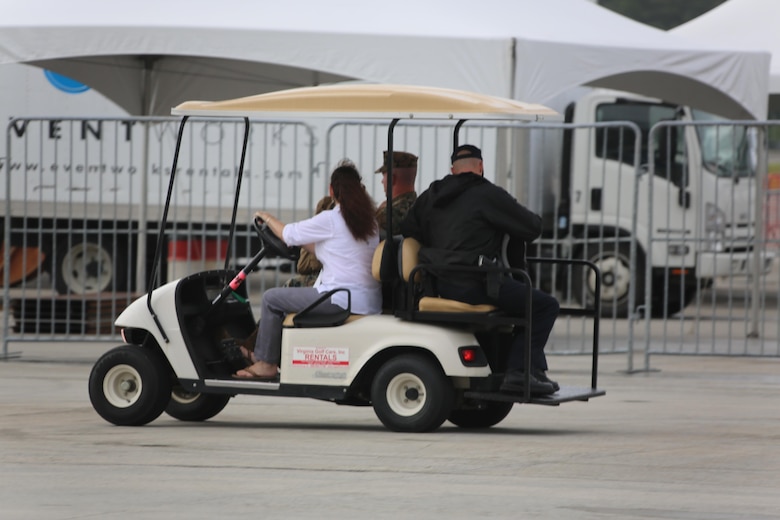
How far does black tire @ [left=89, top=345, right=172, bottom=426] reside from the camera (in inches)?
346

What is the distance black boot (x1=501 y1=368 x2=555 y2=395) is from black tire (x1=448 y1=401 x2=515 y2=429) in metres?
0.60

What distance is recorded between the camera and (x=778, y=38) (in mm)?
18234

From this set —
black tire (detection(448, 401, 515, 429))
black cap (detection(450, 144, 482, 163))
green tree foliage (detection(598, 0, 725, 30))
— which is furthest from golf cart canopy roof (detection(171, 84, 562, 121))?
green tree foliage (detection(598, 0, 725, 30))

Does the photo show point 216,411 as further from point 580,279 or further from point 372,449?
point 580,279

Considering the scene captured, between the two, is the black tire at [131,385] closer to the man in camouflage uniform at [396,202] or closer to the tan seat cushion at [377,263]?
the man in camouflage uniform at [396,202]

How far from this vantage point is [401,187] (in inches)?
360

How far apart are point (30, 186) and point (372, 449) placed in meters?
7.63

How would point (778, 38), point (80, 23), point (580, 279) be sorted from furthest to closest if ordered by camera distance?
point (778, 38)
point (580, 279)
point (80, 23)

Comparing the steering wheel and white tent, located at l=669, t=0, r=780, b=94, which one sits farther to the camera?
white tent, located at l=669, t=0, r=780, b=94

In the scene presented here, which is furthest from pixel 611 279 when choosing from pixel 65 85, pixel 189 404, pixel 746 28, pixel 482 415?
pixel 189 404

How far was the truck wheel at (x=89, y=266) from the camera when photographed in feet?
45.4

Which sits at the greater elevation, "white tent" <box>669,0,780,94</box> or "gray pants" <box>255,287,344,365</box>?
"white tent" <box>669,0,780,94</box>

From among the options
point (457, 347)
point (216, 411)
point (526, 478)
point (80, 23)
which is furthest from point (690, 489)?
point (80, 23)

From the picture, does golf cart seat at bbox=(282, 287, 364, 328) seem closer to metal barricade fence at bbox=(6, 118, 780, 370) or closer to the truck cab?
metal barricade fence at bbox=(6, 118, 780, 370)
